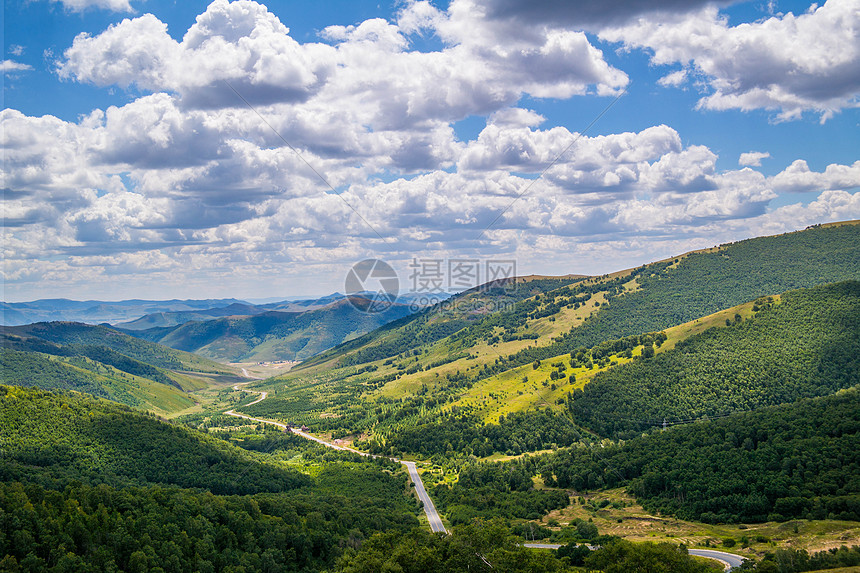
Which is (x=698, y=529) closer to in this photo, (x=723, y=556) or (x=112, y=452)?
(x=723, y=556)

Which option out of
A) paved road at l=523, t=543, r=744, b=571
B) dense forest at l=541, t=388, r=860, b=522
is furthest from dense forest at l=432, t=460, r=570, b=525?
paved road at l=523, t=543, r=744, b=571

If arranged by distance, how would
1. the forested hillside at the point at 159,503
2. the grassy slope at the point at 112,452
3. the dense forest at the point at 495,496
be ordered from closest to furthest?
1. the forested hillside at the point at 159,503
2. the dense forest at the point at 495,496
3. the grassy slope at the point at 112,452

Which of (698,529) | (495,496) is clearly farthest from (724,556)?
(495,496)

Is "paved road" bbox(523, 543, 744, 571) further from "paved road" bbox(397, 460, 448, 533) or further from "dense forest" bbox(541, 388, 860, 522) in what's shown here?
"paved road" bbox(397, 460, 448, 533)

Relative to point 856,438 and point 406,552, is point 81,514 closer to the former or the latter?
point 406,552

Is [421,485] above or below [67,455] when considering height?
below

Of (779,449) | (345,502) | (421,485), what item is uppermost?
(779,449)

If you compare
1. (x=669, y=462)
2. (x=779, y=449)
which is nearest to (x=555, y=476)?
(x=669, y=462)

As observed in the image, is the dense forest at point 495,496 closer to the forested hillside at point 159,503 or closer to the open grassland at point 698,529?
the open grassland at point 698,529

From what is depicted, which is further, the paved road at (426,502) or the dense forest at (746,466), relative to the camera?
the paved road at (426,502)

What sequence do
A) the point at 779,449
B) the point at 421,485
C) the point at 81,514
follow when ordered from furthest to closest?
the point at 421,485
the point at 779,449
the point at 81,514

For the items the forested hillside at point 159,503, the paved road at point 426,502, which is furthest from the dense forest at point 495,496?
the forested hillside at point 159,503
